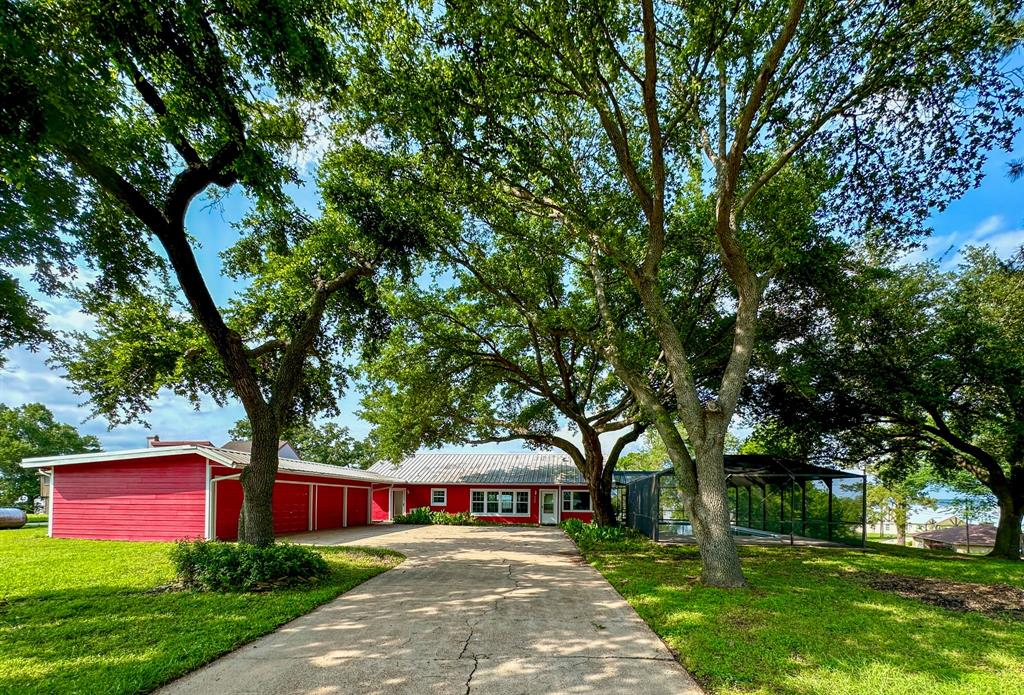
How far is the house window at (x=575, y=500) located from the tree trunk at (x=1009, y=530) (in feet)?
48.1

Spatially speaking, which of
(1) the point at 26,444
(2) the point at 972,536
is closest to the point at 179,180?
(2) the point at 972,536

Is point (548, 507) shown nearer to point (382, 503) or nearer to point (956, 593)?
point (382, 503)

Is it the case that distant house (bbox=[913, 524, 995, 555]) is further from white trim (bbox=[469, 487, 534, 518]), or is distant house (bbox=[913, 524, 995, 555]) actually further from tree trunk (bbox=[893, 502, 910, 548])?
white trim (bbox=[469, 487, 534, 518])

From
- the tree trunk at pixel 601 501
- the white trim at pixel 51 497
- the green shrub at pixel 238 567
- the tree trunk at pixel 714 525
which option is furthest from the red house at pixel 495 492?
the green shrub at pixel 238 567

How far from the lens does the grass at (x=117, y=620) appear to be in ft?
14.2

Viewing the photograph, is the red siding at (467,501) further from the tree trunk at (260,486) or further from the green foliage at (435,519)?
the tree trunk at (260,486)

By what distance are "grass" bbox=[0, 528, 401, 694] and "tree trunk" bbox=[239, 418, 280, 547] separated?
53.0 inches

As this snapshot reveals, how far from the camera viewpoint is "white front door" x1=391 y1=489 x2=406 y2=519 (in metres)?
26.6

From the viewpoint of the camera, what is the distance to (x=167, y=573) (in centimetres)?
887

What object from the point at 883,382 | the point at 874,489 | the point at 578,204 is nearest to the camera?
the point at 578,204

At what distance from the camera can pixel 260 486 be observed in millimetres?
8781

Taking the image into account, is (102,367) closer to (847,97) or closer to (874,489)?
(847,97)

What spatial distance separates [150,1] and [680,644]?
815cm

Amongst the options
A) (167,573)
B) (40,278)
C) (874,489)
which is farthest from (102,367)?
(874,489)
